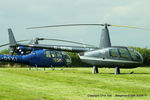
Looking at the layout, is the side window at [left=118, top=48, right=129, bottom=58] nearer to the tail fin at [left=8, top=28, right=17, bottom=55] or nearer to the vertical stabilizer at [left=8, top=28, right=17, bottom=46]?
the tail fin at [left=8, top=28, right=17, bottom=55]

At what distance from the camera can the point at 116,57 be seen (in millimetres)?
21641

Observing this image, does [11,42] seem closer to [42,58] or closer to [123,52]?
[42,58]

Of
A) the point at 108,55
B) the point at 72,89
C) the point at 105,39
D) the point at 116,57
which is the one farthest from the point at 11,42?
the point at 72,89

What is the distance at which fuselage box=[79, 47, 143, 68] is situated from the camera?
2139cm

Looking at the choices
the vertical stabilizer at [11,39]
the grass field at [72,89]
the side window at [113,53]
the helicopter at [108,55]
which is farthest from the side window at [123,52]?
the vertical stabilizer at [11,39]

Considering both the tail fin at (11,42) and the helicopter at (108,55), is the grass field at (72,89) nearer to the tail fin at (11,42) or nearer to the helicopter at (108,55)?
the helicopter at (108,55)

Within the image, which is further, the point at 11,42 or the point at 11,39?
the point at 11,39

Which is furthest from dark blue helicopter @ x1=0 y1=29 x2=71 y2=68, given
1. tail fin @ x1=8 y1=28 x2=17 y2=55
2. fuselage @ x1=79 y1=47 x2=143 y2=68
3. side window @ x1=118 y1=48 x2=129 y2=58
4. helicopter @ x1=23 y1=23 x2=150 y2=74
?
side window @ x1=118 y1=48 x2=129 y2=58

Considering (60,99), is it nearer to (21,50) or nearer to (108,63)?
(108,63)

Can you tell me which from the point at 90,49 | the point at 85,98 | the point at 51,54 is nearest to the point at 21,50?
the point at 51,54

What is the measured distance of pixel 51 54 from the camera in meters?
32.4

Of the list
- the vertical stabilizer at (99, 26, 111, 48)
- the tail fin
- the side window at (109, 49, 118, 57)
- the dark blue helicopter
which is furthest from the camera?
the dark blue helicopter

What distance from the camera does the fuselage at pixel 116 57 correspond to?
21.4 metres

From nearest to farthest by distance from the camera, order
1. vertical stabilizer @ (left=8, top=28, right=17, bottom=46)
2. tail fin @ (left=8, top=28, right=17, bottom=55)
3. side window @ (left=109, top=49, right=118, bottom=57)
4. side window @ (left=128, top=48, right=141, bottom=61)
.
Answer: side window @ (left=128, top=48, right=141, bottom=61)
side window @ (left=109, top=49, right=118, bottom=57)
tail fin @ (left=8, top=28, right=17, bottom=55)
vertical stabilizer @ (left=8, top=28, right=17, bottom=46)
